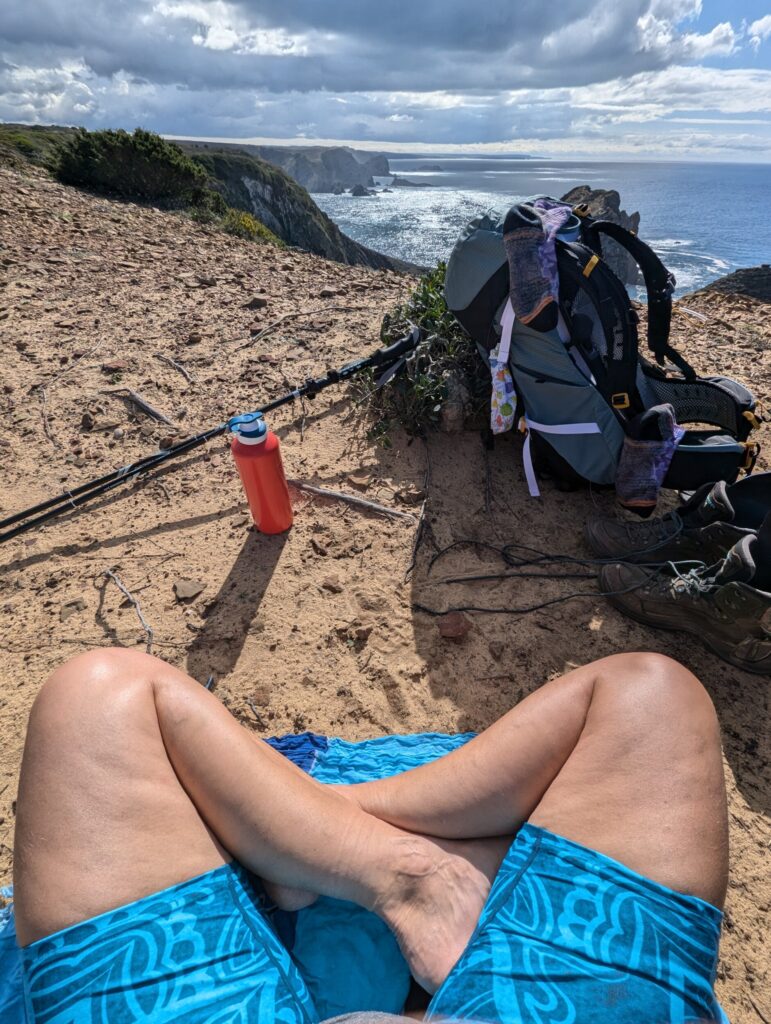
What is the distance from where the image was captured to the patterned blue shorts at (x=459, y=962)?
3.84 feet

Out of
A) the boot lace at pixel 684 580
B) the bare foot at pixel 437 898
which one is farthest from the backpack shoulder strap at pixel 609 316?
the bare foot at pixel 437 898

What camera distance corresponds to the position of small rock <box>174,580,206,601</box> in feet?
9.93

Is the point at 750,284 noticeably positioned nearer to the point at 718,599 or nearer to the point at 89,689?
the point at 718,599

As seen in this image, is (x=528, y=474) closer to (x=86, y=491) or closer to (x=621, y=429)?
(x=621, y=429)

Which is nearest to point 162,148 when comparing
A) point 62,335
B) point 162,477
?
point 62,335

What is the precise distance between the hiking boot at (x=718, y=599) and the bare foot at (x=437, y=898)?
1.58m

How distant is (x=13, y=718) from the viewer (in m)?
2.50

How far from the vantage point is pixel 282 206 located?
32.4m

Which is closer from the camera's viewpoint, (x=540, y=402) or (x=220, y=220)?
(x=540, y=402)

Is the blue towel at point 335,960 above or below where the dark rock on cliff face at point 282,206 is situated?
below

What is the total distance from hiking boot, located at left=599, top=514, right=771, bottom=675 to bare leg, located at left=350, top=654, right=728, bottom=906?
1081mm

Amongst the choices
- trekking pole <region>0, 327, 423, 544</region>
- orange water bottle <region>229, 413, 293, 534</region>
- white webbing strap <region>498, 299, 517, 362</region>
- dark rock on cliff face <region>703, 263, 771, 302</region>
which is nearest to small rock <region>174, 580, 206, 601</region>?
orange water bottle <region>229, 413, 293, 534</region>

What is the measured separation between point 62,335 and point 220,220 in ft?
23.8

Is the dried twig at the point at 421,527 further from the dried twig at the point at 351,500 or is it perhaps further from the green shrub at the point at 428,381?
the green shrub at the point at 428,381
